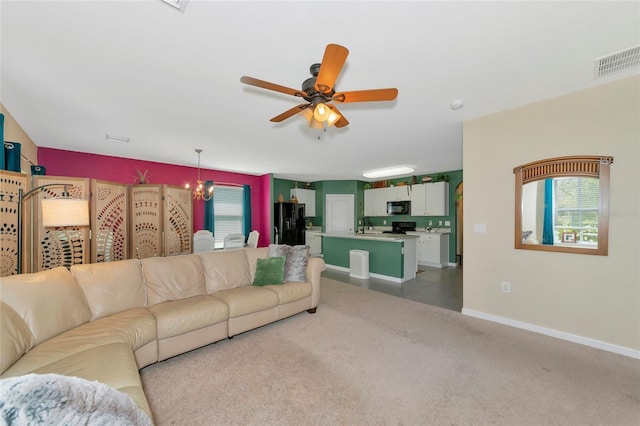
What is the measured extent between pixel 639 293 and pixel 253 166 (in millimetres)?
6352

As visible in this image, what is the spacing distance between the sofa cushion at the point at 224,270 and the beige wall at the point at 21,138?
285cm

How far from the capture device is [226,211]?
7051 millimetres

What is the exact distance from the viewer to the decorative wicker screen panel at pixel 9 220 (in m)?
2.26

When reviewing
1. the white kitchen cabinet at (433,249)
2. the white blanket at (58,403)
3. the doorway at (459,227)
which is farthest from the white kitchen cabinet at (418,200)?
the white blanket at (58,403)

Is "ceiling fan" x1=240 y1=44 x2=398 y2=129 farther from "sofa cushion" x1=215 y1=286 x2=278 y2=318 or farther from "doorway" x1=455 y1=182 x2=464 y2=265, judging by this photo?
"doorway" x1=455 y1=182 x2=464 y2=265

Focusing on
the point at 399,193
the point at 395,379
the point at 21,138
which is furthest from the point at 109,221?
the point at 399,193

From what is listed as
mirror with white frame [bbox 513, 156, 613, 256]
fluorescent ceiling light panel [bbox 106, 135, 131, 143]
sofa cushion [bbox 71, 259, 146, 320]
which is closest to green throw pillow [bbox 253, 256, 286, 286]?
sofa cushion [bbox 71, 259, 146, 320]

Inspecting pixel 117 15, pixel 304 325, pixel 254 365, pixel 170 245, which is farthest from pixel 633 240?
pixel 170 245

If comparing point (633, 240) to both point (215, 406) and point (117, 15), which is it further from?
point (117, 15)

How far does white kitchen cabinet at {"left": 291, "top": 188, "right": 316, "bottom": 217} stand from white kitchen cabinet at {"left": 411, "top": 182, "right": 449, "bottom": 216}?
10.8 ft

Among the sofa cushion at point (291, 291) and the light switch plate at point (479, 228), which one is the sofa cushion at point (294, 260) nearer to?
the sofa cushion at point (291, 291)

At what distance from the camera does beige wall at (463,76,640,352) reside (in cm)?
235

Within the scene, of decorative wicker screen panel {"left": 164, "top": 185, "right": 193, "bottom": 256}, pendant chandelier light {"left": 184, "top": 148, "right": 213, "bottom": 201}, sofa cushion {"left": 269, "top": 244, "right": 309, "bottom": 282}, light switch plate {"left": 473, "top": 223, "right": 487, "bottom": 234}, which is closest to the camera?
light switch plate {"left": 473, "top": 223, "right": 487, "bottom": 234}

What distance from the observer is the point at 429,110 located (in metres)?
2.98
